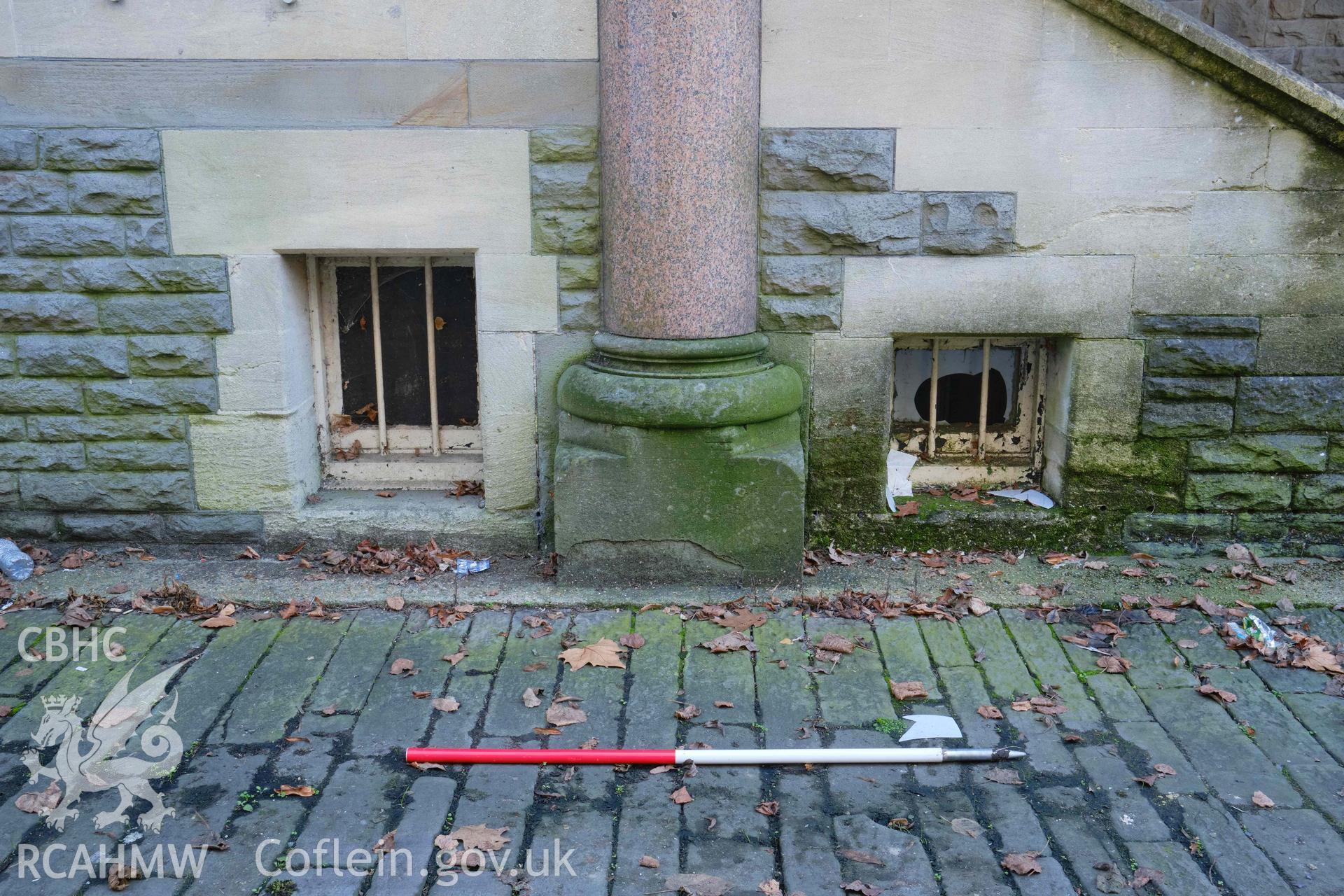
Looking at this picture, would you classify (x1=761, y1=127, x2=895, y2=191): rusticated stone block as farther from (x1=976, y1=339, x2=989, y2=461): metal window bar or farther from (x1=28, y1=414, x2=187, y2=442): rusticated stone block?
(x1=28, y1=414, x2=187, y2=442): rusticated stone block

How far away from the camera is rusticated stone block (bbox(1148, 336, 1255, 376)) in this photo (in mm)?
4750

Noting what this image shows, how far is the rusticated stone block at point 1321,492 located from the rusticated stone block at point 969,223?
5.50ft

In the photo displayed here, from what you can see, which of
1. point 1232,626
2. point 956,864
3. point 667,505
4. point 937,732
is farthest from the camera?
point 667,505

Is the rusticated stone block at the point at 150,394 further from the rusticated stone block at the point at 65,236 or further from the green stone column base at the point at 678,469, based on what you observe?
the green stone column base at the point at 678,469

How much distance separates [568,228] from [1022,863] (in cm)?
297

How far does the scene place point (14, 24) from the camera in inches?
180

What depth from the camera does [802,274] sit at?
15.5 ft

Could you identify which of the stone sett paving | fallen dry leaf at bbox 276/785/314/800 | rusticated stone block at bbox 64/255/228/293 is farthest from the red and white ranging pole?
rusticated stone block at bbox 64/255/228/293

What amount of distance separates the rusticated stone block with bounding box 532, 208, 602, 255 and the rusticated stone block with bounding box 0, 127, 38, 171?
2.06 m

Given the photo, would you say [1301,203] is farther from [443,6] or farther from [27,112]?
[27,112]

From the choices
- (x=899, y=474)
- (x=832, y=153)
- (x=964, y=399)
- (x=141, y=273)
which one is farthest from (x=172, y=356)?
→ (x=964, y=399)

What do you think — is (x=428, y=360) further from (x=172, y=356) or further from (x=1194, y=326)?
(x=1194, y=326)

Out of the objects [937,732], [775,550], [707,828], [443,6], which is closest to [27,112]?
[443,6]

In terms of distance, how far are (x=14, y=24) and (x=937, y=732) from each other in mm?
4488
